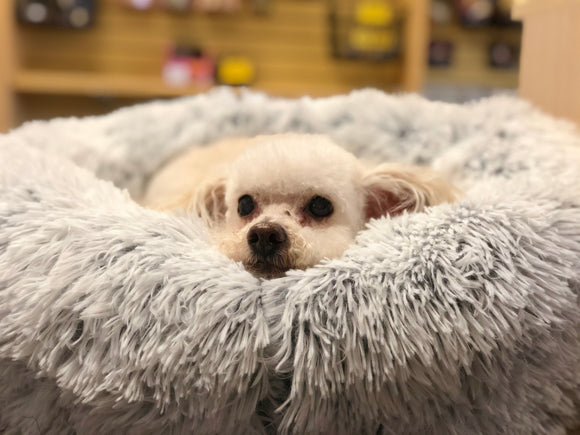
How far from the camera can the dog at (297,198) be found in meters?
0.83

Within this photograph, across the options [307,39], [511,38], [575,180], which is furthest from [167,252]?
[511,38]

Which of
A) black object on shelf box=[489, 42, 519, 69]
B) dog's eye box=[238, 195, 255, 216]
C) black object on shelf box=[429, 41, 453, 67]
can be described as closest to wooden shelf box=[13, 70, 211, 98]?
black object on shelf box=[429, 41, 453, 67]

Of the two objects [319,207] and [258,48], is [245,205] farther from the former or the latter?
[258,48]

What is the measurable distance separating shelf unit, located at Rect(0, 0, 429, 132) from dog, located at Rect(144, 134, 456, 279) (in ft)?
4.51

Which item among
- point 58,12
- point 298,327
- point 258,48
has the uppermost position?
point 58,12

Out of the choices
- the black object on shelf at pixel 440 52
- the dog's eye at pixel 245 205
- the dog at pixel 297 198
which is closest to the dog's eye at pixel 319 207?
the dog at pixel 297 198

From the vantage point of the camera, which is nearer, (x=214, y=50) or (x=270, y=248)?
(x=270, y=248)

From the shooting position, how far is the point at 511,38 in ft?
8.26

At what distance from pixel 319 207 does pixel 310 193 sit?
0.10ft

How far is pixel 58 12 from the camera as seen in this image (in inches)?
91.6

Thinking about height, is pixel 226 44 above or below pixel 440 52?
above

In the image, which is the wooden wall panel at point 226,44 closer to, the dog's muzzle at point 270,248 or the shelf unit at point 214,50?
the shelf unit at point 214,50

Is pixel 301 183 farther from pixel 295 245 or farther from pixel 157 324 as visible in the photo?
pixel 157 324

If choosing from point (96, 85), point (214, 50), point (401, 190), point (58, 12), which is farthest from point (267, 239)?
point (58, 12)
